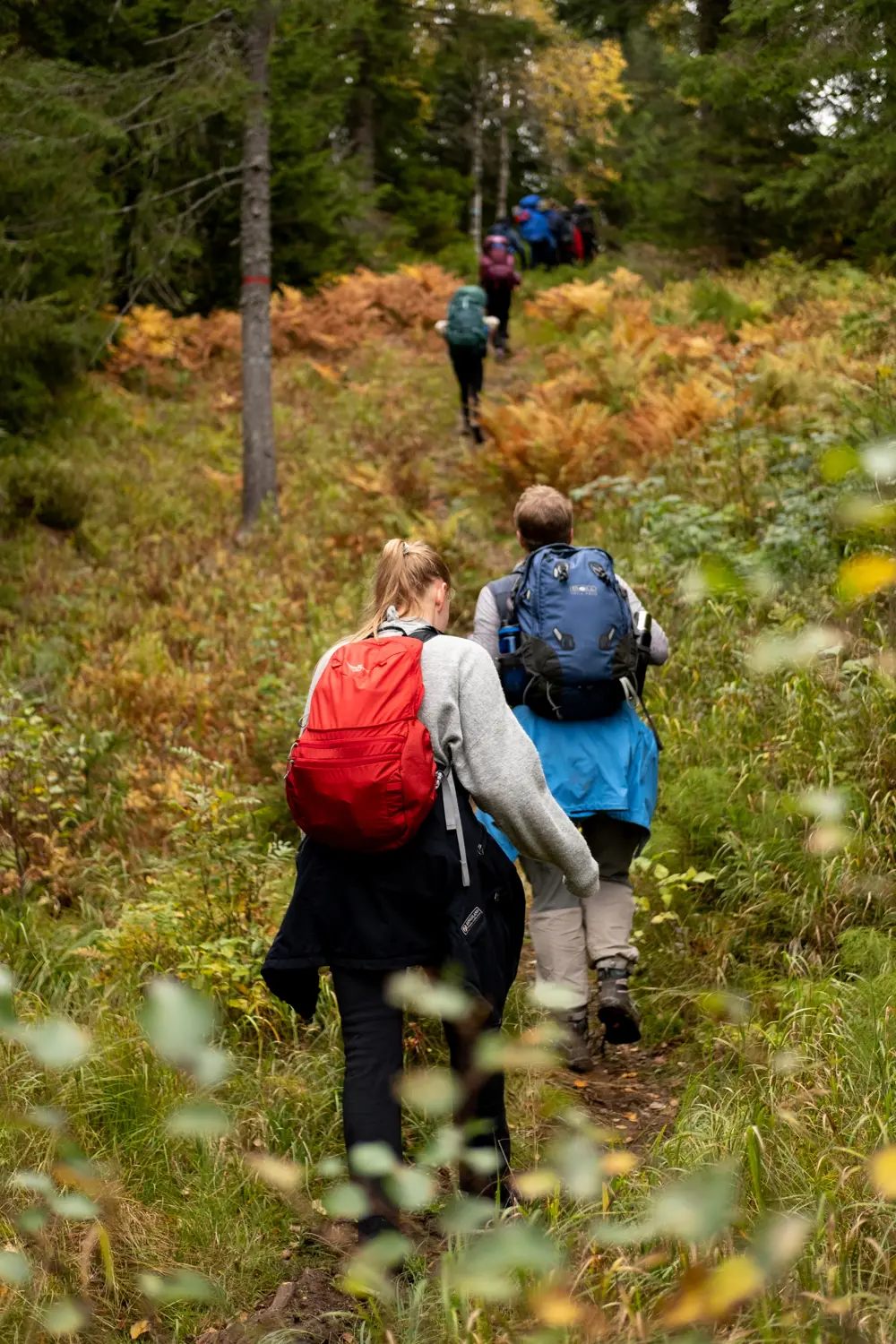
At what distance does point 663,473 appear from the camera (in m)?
10.0

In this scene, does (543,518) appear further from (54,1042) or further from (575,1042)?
(54,1042)

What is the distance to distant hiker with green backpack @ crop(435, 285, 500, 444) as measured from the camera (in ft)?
41.4

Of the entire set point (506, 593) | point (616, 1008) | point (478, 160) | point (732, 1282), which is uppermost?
point (478, 160)

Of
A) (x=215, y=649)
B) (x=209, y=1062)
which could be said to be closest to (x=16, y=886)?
(x=215, y=649)

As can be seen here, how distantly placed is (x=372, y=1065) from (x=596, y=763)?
5.50ft

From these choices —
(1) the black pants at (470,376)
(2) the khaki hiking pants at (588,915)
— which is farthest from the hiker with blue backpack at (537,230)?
(2) the khaki hiking pants at (588,915)

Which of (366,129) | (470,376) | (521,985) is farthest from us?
(366,129)

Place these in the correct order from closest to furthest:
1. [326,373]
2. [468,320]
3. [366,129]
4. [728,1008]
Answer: [728,1008], [468,320], [326,373], [366,129]

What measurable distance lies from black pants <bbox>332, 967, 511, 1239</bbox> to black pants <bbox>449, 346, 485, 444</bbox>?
1026 centimetres

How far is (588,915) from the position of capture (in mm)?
4543

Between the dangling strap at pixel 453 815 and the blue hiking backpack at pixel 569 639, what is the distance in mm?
1242

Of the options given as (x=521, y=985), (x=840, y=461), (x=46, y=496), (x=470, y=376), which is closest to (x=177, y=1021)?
(x=840, y=461)

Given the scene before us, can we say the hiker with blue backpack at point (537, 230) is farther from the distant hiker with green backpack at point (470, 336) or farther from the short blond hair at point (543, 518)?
Answer: the short blond hair at point (543, 518)

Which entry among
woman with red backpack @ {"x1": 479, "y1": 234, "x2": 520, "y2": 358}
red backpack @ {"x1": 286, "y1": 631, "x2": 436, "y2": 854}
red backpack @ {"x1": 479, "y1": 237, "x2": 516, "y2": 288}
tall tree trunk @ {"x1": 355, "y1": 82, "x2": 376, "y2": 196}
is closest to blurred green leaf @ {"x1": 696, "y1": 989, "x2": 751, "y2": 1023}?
red backpack @ {"x1": 286, "y1": 631, "x2": 436, "y2": 854}
